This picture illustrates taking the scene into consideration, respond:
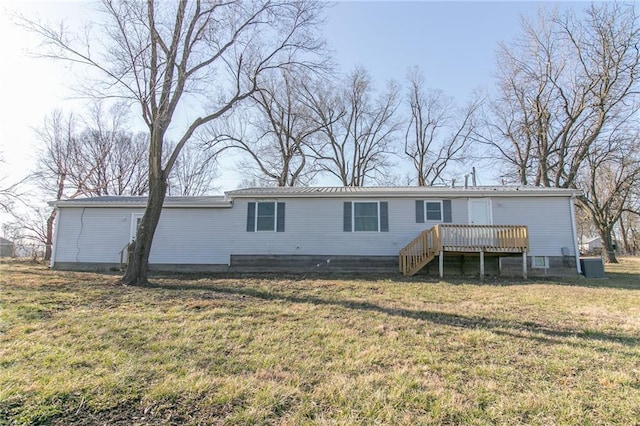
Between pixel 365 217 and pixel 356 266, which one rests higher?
pixel 365 217

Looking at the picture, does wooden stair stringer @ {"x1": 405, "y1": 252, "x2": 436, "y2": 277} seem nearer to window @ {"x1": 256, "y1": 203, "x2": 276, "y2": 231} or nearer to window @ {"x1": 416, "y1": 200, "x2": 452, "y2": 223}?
window @ {"x1": 416, "y1": 200, "x2": 452, "y2": 223}

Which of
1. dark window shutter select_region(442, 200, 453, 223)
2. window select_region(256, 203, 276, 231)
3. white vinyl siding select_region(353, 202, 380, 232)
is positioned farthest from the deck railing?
window select_region(256, 203, 276, 231)

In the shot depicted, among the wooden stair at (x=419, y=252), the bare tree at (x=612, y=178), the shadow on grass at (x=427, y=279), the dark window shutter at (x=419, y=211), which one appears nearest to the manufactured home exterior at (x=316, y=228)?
the dark window shutter at (x=419, y=211)

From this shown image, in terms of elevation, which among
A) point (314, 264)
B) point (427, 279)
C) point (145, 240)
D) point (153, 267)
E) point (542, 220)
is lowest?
point (427, 279)

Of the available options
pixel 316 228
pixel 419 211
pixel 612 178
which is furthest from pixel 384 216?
pixel 612 178

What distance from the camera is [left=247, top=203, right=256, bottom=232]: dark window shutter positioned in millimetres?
12828

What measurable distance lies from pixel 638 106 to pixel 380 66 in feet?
49.9

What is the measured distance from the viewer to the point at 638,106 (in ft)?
59.2

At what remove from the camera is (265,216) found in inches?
506

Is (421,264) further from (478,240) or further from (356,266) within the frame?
(356,266)

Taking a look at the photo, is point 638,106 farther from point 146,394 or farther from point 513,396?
point 146,394

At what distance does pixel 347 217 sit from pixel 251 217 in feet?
11.8

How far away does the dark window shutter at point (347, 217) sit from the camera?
12.6m

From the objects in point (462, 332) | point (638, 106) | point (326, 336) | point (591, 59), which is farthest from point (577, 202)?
point (326, 336)
